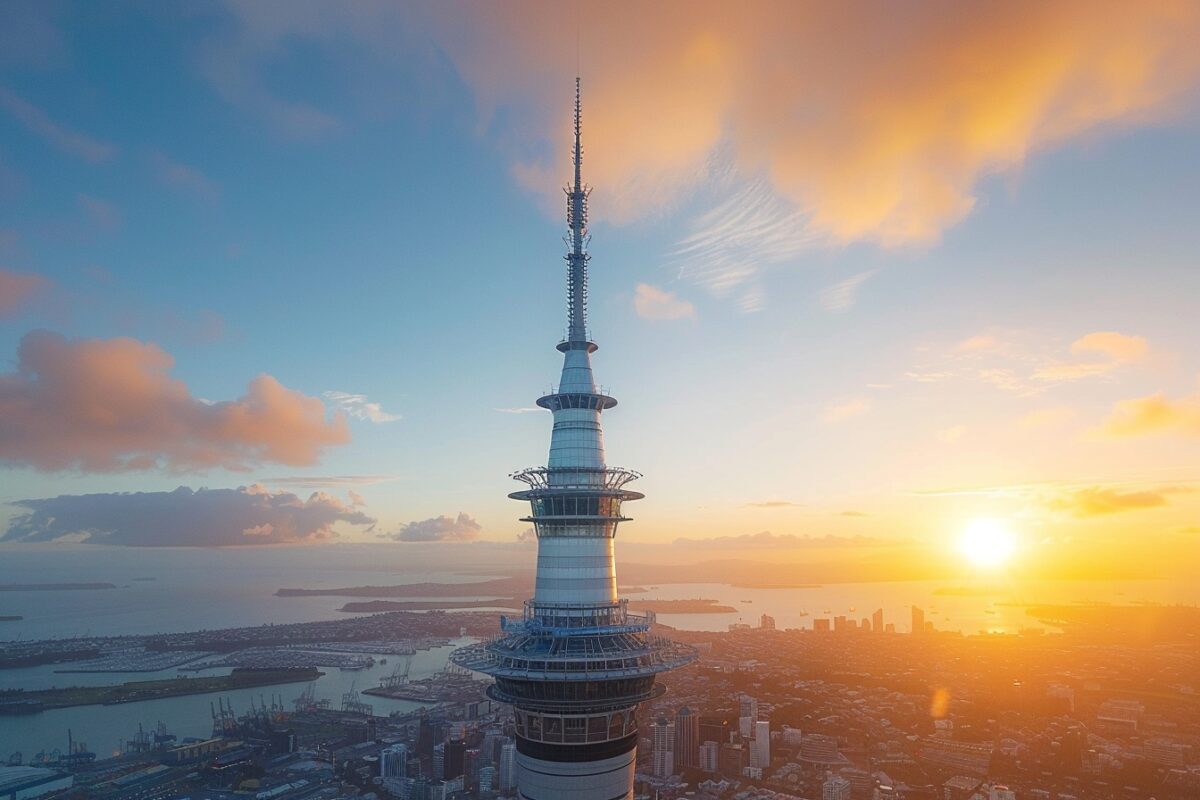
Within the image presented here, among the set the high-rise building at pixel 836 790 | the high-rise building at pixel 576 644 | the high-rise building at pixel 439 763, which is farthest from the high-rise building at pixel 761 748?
the high-rise building at pixel 576 644

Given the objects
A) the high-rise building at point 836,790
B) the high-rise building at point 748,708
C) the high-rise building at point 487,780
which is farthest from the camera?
the high-rise building at point 748,708

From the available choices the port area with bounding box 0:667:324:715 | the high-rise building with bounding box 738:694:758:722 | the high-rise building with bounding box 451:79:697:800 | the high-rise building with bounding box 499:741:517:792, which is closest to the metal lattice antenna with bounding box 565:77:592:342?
the high-rise building with bounding box 451:79:697:800

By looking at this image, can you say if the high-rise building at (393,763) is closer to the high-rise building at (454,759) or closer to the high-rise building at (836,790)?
the high-rise building at (454,759)

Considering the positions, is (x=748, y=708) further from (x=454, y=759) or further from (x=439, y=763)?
(x=439, y=763)

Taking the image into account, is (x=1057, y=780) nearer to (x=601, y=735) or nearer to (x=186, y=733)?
(x=601, y=735)

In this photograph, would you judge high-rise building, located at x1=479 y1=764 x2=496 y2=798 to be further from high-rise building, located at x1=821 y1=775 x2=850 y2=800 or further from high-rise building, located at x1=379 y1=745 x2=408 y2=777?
high-rise building, located at x1=821 y1=775 x2=850 y2=800

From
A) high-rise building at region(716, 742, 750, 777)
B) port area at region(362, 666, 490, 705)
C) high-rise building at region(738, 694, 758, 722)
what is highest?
high-rise building at region(738, 694, 758, 722)

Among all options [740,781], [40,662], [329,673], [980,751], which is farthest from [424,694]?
[40,662]
